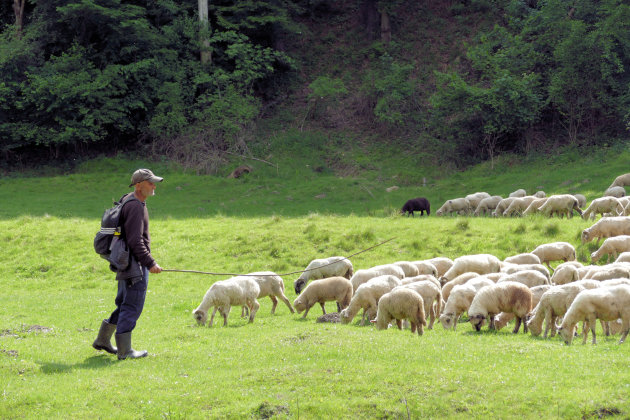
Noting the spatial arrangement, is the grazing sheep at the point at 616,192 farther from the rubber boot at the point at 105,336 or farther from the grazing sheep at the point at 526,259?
the rubber boot at the point at 105,336

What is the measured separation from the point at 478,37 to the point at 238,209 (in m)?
21.2

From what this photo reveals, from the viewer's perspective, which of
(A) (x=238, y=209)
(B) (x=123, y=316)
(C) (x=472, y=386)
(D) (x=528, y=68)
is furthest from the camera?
(D) (x=528, y=68)

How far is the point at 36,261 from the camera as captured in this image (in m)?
23.2

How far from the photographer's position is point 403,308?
12438mm

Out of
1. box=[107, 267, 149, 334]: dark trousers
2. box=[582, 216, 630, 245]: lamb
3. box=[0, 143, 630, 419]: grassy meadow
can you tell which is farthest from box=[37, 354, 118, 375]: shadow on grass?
box=[582, 216, 630, 245]: lamb

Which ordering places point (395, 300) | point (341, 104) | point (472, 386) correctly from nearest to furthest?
1. point (472, 386)
2. point (395, 300)
3. point (341, 104)

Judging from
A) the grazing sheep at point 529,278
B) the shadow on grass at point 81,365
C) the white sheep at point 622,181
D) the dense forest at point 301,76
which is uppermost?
the dense forest at point 301,76

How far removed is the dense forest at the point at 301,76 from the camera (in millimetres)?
37031

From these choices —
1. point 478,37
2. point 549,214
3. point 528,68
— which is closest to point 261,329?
point 549,214

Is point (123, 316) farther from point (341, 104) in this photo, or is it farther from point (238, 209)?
point (341, 104)

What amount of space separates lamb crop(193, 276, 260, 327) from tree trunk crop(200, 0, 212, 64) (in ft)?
104

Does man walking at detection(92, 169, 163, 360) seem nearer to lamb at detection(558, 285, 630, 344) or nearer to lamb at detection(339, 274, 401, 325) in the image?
lamb at detection(339, 274, 401, 325)

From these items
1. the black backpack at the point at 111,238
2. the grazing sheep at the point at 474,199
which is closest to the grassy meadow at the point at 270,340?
the black backpack at the point at 111,238

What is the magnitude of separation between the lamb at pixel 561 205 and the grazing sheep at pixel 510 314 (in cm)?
1213
